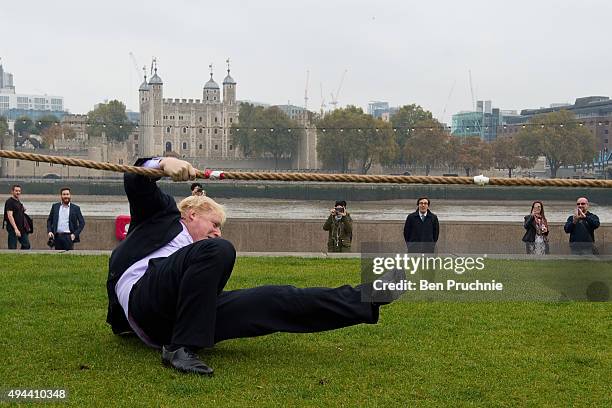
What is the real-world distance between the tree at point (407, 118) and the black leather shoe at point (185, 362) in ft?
307

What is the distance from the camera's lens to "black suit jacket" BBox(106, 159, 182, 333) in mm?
4551

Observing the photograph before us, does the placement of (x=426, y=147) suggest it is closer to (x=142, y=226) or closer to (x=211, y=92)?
(x=211, y=92)

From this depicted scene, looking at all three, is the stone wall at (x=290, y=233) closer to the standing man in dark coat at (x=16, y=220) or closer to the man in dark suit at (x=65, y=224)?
the standing man in dark coat at (x=16, y=220)

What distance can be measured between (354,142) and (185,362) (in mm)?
89642

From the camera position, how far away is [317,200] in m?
60.6

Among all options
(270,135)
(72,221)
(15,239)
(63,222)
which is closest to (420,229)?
(72,221)

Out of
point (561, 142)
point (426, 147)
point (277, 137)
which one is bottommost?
point (426, 147)

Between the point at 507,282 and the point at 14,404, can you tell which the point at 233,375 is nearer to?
the point at 14,404

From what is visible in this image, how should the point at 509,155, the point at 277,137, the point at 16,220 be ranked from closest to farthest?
the point at 16,220 < the point at 509,155 < the point at 277,137

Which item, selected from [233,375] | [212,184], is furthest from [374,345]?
[212,184]

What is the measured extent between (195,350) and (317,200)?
56.3 m

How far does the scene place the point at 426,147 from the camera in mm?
93312

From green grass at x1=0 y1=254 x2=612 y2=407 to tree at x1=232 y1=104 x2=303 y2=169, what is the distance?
9353 centimetres

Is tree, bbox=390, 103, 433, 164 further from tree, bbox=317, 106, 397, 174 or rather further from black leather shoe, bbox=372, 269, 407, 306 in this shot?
black leather shoe, bbox=372, 269, 407, 306
